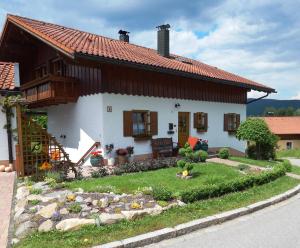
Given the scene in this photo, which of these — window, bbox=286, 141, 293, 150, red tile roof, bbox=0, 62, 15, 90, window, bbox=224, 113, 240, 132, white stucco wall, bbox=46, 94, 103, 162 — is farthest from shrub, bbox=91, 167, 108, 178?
window, bbox=286, 141, 293, 150

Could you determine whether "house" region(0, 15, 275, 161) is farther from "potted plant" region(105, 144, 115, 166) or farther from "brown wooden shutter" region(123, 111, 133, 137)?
"potted plant" region(105, 144, 115, 166)

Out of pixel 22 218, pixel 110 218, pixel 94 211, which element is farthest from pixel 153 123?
pixel 22 218

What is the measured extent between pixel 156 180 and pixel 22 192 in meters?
3.56

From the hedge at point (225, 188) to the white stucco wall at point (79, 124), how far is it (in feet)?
17.9

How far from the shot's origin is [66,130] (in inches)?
574

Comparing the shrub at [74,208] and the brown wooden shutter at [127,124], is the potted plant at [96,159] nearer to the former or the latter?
the brown wooden shutter at [127,124]

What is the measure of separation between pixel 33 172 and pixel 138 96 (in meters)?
5.33

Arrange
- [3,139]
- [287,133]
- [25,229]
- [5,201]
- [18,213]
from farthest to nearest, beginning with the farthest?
1. [287,133]
2. [3,139]
3. [5,201]
4. [18,213]
5. [25,229]

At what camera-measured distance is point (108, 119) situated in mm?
12031

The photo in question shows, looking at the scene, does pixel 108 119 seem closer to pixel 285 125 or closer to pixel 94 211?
pixel 94 211

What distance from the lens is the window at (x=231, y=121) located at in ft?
59.0

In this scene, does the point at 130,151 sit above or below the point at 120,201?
above

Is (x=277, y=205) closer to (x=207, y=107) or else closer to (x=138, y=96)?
(x=138, y=96)

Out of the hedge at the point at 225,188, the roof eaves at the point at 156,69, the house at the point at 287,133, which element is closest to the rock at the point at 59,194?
the hedge at the point at 225,188
